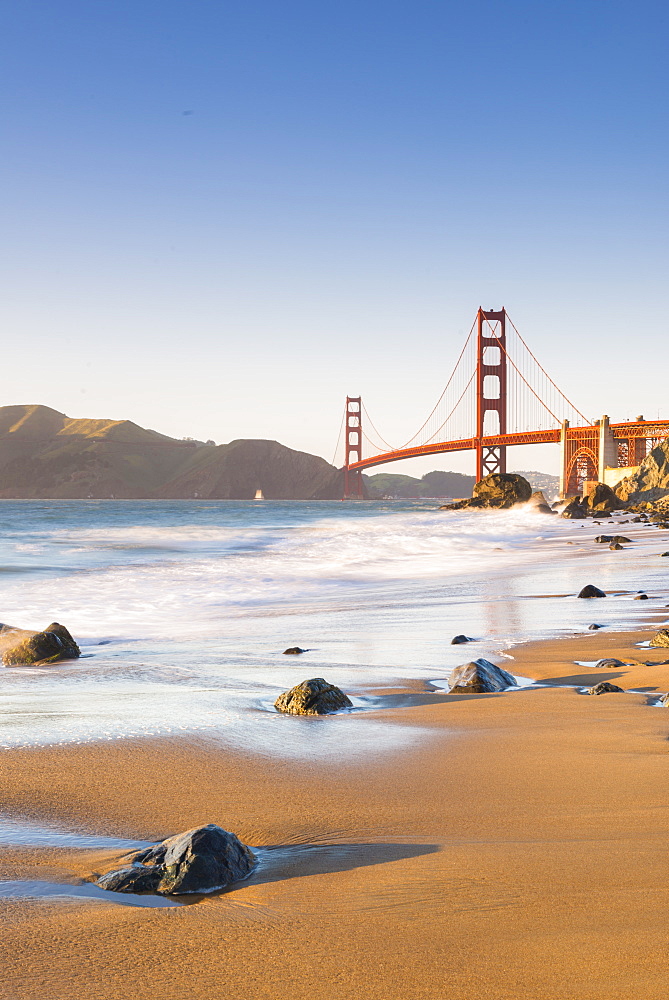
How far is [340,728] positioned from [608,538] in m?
21.4

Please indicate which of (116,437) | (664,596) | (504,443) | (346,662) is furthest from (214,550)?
(116,437)

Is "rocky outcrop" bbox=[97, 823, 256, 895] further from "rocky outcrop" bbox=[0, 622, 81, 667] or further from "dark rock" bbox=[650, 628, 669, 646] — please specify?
"dark rock" bbox=[650, 628, 669, 646]

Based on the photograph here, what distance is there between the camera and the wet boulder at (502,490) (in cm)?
6550

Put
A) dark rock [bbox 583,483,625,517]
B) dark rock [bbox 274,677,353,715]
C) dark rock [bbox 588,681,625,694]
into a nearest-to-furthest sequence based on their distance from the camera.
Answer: dark rock [bbox 274,677,353,715]
dark rock [bbox 588,681,625,694]
dark rock [bbox 583,483,625,517]

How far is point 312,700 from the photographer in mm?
4559

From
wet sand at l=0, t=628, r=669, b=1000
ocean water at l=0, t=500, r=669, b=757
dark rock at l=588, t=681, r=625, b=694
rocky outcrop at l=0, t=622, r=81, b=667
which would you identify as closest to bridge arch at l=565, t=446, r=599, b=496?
ocean water at l=0, t=500, r=669, b=757

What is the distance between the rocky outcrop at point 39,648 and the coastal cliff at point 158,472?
14268 centimetres

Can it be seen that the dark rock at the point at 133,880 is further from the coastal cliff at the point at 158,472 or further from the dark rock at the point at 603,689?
the coastal cliff at the point at 158,472

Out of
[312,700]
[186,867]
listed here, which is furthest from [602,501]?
[186,867]

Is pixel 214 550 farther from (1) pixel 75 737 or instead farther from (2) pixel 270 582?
(1) pixel 75 737

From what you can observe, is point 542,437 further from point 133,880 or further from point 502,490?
point 133,880

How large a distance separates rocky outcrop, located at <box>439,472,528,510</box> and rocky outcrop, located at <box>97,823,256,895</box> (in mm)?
63554

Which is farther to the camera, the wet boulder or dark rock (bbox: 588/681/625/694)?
the wet boulder

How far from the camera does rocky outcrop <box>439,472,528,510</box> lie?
215ft
